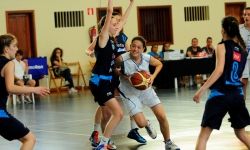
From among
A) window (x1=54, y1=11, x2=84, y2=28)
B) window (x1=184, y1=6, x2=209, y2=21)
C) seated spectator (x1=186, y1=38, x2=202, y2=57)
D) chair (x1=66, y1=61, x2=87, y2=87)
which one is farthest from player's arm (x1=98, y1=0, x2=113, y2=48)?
window (x1=184, y1=6, x2=209, y2=21)

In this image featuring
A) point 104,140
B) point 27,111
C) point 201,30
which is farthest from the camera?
point 201,30

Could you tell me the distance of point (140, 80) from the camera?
26.0ft

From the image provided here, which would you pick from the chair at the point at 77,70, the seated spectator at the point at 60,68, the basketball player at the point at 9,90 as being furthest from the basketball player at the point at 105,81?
the chair at the point at 77,70

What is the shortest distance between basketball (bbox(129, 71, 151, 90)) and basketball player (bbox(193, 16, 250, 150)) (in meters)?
1.70

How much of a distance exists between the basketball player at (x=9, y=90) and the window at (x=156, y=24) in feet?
56.8

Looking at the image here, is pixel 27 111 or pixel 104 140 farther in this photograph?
pixel 27 111

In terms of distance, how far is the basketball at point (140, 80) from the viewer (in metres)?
7.94

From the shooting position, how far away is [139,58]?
8.20m

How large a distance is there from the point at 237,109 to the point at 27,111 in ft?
31.0

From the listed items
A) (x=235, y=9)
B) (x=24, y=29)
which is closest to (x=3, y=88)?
(x=24, y=29)

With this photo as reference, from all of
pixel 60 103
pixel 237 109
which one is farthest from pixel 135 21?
pixel 237 109

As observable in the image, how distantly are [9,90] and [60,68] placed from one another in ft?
48.4

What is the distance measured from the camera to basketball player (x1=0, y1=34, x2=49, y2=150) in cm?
599

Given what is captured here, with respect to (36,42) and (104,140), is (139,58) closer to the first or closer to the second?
(104,140)
